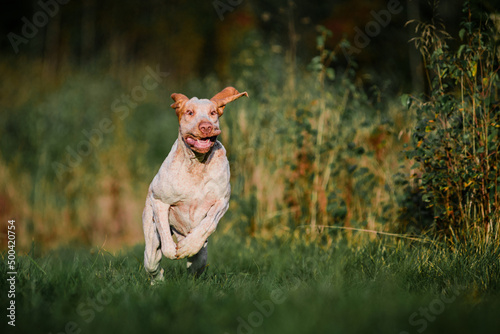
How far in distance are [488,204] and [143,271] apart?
318 cm

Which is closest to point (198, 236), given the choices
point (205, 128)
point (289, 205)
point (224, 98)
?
point (205, 128)

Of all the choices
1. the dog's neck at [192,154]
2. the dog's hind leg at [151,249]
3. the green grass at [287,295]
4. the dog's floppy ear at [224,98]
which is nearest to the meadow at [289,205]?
the green grass at [287,295]

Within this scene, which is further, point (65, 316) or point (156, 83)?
point (156, 83)

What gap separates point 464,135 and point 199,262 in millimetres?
2684

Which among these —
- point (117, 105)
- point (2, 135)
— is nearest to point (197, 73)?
point (117, 105)

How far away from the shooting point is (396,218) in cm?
585

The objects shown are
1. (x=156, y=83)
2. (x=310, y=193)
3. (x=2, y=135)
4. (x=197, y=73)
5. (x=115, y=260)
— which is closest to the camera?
(x=115, y=260)

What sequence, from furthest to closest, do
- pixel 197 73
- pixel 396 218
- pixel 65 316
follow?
pixel 197 73, pixel 396 218, pixel 65 316

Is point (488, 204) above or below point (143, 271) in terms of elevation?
above

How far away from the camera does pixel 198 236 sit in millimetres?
3936

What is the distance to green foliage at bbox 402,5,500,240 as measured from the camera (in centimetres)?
483

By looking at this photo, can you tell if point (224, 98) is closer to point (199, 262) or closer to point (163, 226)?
point (163, 226)

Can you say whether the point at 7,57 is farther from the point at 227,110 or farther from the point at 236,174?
the point at 236,174

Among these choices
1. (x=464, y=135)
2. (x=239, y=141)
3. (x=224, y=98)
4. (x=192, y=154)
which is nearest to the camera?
(x=192, y=154)
